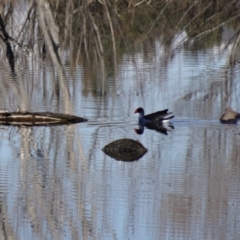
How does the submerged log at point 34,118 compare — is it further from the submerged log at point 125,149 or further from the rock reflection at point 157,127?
the submerged log at point 125,149

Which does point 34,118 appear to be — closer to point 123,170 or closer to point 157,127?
point 157,127

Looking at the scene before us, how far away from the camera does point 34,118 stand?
1056 cm

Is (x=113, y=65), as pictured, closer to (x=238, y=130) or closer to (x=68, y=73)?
(x=68, y=73)

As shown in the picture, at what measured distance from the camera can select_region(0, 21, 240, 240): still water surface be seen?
22.6 feet

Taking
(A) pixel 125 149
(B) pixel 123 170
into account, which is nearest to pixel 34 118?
(A) pixel 125 149

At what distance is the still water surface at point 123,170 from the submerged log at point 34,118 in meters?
0.17

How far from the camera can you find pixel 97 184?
803cm

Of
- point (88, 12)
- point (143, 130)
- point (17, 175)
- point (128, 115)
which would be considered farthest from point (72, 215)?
point (88, 12)

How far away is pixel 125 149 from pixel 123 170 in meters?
0.71

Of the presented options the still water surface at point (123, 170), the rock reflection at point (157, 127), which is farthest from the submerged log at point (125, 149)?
the rock reflection at point (157, 127)

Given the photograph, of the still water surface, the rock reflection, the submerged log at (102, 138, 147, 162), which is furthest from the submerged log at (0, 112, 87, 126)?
the submerged log at (102, 138, 147, 162)

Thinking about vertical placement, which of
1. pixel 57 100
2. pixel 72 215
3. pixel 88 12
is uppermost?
pixel 88 12

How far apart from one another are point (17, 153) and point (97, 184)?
1.47 m

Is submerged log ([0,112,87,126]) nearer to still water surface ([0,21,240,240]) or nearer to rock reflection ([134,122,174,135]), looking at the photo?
still water surface ([0,21,240,240])
